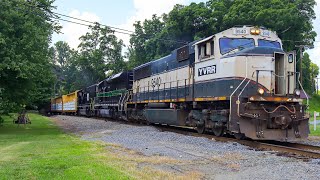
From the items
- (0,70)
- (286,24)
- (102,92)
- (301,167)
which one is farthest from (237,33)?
(286,24)

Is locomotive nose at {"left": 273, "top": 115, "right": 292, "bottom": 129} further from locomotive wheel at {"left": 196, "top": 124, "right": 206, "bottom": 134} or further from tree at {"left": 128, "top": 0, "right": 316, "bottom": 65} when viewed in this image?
tree at {"left": 128, "top": 0, "right": 316, "bottom": 65}

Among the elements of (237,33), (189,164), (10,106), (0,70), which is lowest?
(189,164)

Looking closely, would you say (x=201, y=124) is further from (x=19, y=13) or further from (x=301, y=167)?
(x=19, y=13)

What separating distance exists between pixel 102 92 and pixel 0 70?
1701 centimetres

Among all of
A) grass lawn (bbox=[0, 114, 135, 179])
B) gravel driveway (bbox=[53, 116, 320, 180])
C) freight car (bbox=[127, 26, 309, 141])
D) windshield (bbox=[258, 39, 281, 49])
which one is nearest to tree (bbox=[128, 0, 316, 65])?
freight car (bbox=[127, 26, 309, 141])

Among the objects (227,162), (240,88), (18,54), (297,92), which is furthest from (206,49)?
(18,54)

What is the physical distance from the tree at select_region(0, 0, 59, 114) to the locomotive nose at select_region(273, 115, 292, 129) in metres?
11.6

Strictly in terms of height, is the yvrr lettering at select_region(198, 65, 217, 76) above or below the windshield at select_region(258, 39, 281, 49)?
below

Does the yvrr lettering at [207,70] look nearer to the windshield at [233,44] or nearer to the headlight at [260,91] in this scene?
the windshield at [233,44]

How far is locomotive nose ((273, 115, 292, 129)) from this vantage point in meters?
12.0

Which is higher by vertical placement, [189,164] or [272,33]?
[272,33]

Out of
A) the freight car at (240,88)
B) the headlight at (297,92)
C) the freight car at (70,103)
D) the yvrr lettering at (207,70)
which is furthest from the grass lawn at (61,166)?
the freight car at (70,103)

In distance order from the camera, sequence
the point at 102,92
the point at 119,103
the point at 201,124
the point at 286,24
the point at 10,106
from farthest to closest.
→ the point at 286,24
the point at 102,92
the point at 119,103
the point at 10,106
the point at 201,124

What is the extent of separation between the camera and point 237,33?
1390 centimetres
